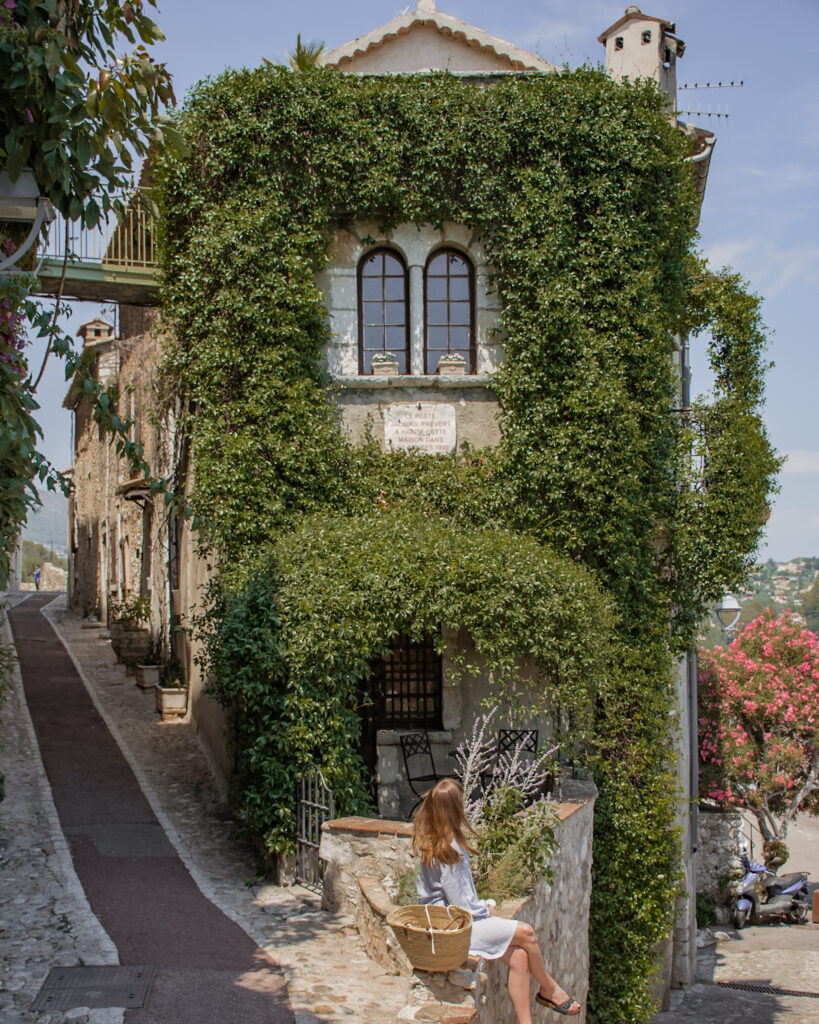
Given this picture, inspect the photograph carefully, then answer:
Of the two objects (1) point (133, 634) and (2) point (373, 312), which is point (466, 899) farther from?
(1) point (133, 634)

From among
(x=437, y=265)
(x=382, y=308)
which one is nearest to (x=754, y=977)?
(x=382, y=308)

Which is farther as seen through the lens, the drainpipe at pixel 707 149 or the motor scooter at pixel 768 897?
the motor scooter at pixel 768 897

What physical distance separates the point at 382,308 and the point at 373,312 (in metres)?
0.12

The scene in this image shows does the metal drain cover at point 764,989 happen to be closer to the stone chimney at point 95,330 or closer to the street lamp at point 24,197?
the street lamp at point 24,197

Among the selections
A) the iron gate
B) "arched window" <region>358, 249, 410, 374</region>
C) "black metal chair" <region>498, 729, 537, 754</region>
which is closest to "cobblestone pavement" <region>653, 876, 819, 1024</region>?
"black metal chair" <region>498, 729, 537, 754</region>

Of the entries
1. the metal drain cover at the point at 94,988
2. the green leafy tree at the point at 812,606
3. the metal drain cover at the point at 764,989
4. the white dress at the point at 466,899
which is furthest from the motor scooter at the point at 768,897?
the green leafy tree at the point at 812,606

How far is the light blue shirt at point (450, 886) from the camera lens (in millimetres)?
6480

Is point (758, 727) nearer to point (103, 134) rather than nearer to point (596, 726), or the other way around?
point (596, 726)

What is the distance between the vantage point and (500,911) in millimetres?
7027

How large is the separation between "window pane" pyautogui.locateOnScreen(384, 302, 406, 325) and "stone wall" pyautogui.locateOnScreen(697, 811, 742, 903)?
12301mm

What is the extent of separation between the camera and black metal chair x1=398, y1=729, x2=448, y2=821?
1166cm

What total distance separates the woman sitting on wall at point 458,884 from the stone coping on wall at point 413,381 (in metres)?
6.82

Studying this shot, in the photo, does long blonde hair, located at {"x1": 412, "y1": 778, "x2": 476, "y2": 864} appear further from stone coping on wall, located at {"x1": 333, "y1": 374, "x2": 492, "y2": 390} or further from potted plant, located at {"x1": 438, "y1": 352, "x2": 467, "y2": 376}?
potted plant, located at {"x1": 438, "y1": 352, "x2": 467, "y2": 376}

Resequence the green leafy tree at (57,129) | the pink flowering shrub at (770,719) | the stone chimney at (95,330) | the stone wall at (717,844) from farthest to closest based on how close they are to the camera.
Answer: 1. the stone chimney at (95,330)
2. the pink flowering shrub at (770,719)
3. the stone wall at (717,844)
4. the green leafy tree at (57,129)
